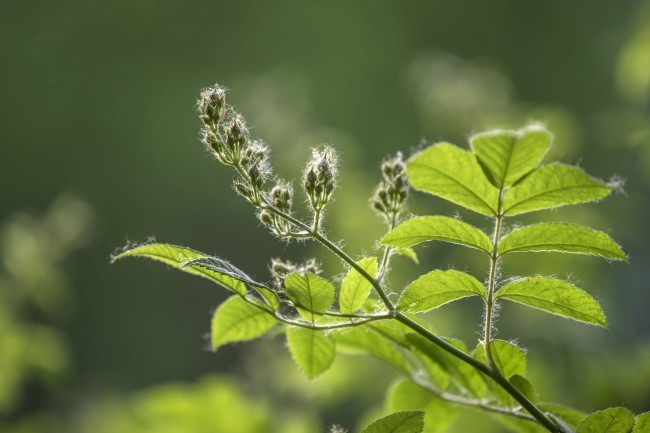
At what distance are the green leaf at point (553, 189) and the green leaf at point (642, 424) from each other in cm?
31

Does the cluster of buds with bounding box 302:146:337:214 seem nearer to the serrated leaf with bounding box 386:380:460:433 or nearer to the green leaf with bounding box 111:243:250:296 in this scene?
the green leaf with bounding box 111:243:250:296

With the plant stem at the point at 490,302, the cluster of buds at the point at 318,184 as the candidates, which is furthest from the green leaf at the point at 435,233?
the cluster of buds at the point at 318,184

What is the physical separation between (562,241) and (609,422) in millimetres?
251

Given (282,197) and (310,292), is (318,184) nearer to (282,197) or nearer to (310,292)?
(282,197)

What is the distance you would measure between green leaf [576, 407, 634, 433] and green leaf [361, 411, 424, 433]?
22cm

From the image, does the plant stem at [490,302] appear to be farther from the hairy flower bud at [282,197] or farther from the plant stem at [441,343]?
the hairy flower bud at [282,197]

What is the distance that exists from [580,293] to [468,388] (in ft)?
1.20

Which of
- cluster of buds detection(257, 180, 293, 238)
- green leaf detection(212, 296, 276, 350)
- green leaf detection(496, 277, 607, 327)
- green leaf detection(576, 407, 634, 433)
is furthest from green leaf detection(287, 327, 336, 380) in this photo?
green leaf detection(576, 407, 634, 433)

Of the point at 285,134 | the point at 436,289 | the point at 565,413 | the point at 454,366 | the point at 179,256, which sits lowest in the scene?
the point at 565,413

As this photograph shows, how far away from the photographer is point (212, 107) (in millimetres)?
1103

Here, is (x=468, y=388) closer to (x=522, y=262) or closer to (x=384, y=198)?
(x=384, y=198)

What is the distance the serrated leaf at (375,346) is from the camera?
53.4 inches

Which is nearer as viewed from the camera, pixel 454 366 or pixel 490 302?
pixel 490 302

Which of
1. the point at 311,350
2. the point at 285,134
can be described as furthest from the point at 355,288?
the point at 285,134
